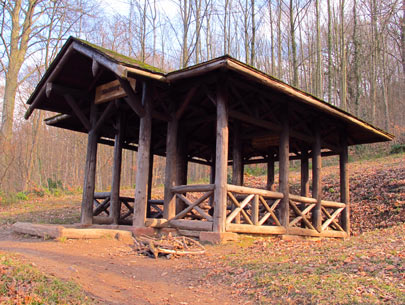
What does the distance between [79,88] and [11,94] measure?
36.6 feet

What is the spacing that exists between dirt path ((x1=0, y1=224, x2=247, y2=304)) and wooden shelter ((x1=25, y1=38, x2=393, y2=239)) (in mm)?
1514

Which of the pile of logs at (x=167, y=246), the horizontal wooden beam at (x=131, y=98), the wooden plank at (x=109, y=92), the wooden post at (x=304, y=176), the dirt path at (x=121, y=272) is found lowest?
the dirt path at (x=121, y=272)

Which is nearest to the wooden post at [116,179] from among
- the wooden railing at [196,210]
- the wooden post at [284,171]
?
the wooden railing at [196,210]

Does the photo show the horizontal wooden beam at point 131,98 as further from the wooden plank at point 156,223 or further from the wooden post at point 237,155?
the wooden post at point 237,155

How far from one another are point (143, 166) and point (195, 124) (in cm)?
257

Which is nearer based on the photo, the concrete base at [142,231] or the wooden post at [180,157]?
the concrete base at [142,231]

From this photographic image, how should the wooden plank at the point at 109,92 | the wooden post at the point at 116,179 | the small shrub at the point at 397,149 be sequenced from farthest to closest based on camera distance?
the small shrub at the point at 397,149, the wooden post at the point at 116,179, the wooden plank at the point at 109,92

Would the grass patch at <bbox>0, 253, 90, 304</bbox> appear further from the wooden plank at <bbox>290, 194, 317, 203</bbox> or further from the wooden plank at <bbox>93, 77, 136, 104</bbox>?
the wooden plank at <bbox>290, 194, 317, 203</bbox>

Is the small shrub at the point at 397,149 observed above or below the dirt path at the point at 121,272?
above

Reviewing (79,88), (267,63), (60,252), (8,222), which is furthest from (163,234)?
(267,63)

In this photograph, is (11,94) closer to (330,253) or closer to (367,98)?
(330,253)

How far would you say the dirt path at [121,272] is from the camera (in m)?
5.23

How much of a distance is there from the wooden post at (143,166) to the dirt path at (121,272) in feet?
3.27

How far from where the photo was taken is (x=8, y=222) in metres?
14.4
